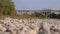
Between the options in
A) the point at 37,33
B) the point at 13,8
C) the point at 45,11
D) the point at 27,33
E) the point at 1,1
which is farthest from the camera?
the point at 45,11

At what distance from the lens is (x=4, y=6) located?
23.7m

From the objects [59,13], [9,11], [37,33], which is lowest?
[59,13]

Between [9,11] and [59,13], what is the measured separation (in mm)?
16962

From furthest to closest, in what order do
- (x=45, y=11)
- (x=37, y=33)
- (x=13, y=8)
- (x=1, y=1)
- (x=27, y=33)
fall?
(x=45, y=11), (x=13, y=8), (x=1, y=1), (x=37, y=33), (x=27, y=33)

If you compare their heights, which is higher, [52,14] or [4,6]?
[4,6]

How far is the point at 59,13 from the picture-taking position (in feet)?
128

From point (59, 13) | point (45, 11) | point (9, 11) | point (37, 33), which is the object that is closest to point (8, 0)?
point (9, 11)

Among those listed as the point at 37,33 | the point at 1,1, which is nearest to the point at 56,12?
the point at 1,1

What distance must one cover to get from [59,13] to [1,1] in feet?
60.1

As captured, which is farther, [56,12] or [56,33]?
[56,12]

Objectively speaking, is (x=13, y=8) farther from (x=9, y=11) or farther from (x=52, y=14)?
(x=52, y=14)

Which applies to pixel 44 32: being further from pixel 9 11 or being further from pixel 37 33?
pixel 9 11

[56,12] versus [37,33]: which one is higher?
[37,33]

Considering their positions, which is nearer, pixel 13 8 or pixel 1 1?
pixel 1 1
